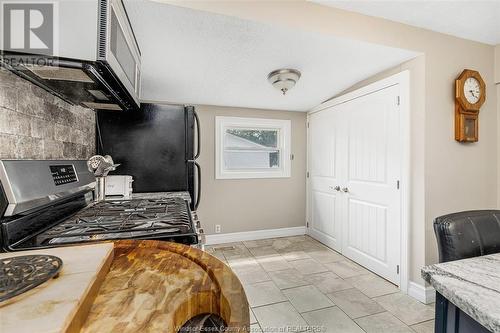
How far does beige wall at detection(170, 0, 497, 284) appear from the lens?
1.95 m

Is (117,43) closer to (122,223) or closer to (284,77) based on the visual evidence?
(122,223)

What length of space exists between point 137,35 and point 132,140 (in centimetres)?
81

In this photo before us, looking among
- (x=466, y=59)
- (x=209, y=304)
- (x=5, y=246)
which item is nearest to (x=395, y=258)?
(x=466, y=59)

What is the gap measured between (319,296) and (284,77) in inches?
81.8

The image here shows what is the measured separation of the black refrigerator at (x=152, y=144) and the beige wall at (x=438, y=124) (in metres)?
1.34

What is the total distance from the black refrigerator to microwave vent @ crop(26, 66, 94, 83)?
0.95 meters

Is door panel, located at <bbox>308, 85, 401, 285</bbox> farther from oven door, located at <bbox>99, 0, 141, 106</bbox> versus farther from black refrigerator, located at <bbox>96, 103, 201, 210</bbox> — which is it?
oven door, located at <bbox>99, 0, 141, 106</bbox>

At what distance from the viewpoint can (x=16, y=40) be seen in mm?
831

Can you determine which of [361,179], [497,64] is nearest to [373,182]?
[361,179]

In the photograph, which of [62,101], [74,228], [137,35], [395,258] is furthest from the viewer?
[395,258]

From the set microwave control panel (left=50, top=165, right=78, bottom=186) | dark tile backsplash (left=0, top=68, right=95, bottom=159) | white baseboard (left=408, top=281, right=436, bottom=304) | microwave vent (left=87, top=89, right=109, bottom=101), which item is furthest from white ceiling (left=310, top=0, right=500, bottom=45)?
white baseboard (left=408, top=281, right=436, bottom=304)

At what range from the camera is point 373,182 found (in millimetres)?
2609

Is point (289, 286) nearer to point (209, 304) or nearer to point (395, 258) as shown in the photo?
→ point (395, 258)

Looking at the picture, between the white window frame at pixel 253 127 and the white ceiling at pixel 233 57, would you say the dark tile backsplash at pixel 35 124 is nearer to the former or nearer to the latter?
the white ceiling at pixel 233 57
